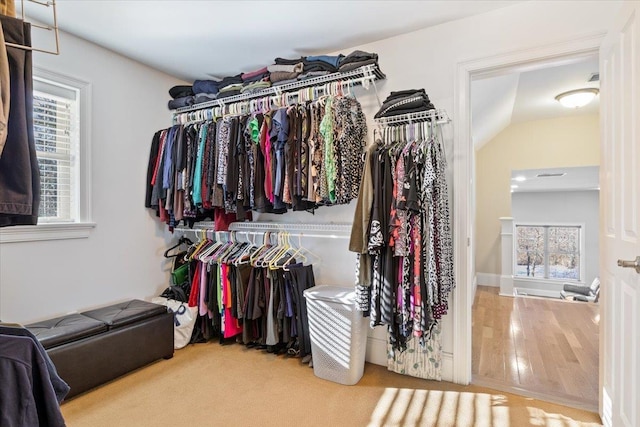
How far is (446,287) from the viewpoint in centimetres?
204

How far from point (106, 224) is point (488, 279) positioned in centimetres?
563

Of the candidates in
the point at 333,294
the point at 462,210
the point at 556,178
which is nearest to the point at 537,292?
the point at 556,178

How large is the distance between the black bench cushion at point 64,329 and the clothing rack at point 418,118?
232 centimetres

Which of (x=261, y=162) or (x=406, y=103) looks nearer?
(x=406, y=103)

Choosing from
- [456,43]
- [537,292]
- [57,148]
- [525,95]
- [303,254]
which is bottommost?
[537,292]

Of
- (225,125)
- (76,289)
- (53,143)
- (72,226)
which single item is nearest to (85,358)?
(76,289)

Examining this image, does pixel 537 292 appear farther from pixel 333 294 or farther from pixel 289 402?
pixel 289 402

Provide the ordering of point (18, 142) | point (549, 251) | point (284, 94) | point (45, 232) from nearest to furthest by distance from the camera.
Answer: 1. point (18, 142)
2. point (45, 232)
3. point (284, 94)
4. point (549, 251)

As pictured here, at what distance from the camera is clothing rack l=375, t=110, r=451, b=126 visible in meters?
2.11

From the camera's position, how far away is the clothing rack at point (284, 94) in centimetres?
236

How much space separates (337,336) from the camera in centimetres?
224

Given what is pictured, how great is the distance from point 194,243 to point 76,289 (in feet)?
3.43

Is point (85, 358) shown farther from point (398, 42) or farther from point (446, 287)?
point (398, 42)

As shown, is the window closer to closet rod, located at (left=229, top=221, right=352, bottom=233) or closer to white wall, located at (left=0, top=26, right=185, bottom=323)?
closet rod, located at (left=229, top=221, right=352, bottom=233)
